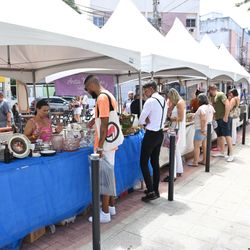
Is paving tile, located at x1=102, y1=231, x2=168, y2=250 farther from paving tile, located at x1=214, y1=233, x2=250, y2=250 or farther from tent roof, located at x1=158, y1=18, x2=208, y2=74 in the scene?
tent roof, located at x1=158, y1=18, x2=208, y2=74

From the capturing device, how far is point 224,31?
32.9 meters

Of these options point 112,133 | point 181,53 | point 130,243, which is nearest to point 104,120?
point 112,133

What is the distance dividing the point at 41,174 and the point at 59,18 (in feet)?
5.79

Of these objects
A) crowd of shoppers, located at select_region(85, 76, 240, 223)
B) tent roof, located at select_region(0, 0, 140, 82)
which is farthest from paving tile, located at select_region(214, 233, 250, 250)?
tent roof, located at select_region(0, 0, 140, 82)

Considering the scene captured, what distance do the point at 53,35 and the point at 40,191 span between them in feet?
5.25

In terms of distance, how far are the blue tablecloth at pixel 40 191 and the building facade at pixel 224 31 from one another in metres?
33.0

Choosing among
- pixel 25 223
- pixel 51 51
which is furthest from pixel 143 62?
pixel 25 223

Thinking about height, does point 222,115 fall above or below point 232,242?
above

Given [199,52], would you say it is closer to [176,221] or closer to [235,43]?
[176,221]

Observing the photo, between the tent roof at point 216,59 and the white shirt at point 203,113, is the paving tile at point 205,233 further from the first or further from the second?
the tent roof at point 216,59

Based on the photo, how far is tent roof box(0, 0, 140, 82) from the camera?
271 centimetres

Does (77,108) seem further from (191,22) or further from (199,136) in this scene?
(191,22)

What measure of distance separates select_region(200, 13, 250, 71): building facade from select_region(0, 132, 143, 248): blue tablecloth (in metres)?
33.0

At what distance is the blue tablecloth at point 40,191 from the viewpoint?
9.05ft
